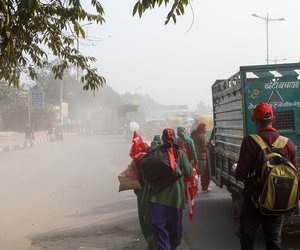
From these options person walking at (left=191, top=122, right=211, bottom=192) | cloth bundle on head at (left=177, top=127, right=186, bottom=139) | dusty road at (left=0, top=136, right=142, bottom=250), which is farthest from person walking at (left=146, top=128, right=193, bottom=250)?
person walking at (left=191, top=122, right=211, bottom=192)

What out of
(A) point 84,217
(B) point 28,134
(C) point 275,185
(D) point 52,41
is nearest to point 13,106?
(B) point 28,134

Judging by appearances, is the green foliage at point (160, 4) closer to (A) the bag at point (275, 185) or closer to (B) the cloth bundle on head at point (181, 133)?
(A) the bag at point (275, 185)

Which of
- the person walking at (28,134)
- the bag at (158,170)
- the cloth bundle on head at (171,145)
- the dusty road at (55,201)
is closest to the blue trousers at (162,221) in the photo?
the bag at (158,170)

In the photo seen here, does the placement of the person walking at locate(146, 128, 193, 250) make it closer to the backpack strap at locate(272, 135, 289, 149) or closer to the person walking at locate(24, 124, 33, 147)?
the backpack strap at locate(272, 135, 289, 149)

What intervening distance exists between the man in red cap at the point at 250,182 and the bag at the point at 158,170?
105 cm

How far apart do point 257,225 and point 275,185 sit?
0.46 metres

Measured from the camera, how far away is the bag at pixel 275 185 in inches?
145

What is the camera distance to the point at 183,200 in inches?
198

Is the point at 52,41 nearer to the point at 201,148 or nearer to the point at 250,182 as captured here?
the point at 250,182

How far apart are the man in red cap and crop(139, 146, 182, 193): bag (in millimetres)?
1050

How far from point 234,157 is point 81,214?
3.30m

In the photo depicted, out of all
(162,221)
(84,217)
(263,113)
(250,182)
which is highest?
(263,113)

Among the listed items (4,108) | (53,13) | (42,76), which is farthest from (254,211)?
(42,76)

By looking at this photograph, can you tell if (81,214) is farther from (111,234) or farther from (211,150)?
(211,150)
